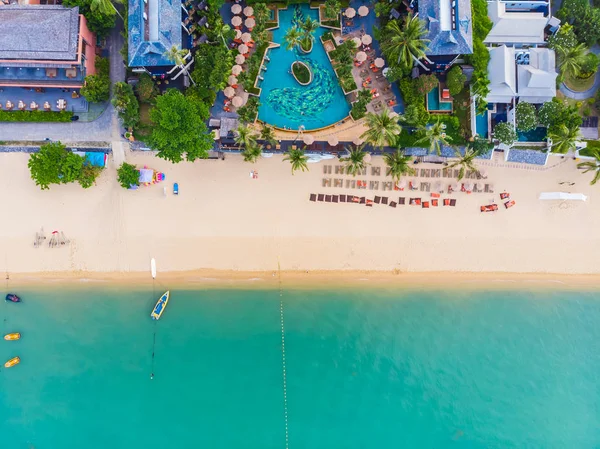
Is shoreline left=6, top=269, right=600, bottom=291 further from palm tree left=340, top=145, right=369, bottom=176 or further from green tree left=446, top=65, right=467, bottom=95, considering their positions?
green tree left=446, top=65, right=467, bottom=95

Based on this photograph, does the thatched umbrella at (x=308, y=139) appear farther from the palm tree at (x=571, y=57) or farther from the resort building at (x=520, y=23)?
the palm tree at (x=571, y=57)

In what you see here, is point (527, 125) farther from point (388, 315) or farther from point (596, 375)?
point (596, 375)

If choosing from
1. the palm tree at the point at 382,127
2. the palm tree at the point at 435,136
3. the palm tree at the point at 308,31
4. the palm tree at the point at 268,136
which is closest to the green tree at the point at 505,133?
the palm tree at the point at 435,136

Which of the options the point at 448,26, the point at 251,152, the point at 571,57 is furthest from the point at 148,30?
the point at 571,57

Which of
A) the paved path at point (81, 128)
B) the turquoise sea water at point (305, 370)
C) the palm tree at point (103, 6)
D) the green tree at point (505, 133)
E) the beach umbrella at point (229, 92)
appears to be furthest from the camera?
the turquoise sea water at point (305, 370)

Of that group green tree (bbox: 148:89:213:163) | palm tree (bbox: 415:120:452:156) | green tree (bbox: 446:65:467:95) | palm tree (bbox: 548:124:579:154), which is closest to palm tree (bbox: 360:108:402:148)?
palm tree (bbox: 415:120:452:156)

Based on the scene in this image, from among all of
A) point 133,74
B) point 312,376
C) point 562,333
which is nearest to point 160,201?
point 133,74

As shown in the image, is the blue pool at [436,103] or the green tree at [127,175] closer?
the green tree at [127,175]
